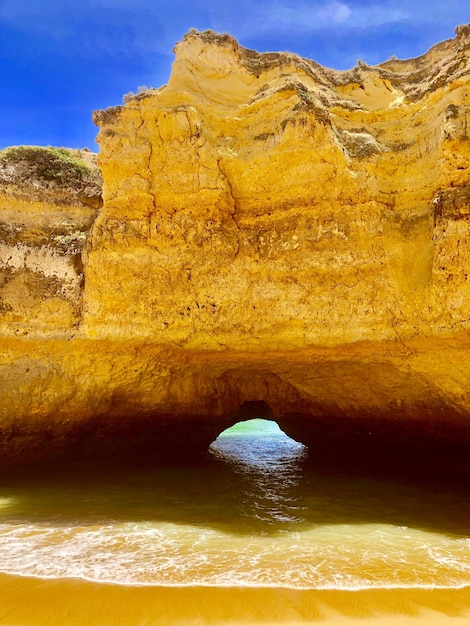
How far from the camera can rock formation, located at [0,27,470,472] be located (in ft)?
19.0

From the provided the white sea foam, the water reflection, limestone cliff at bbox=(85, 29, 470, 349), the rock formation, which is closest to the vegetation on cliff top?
the rock formation

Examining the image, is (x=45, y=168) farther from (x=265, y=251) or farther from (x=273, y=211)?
(x=265, y=251)

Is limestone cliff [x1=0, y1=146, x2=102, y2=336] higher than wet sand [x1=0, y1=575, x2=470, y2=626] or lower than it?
higher

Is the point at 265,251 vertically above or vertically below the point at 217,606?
above

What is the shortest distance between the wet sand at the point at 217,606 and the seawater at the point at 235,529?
0.43ft

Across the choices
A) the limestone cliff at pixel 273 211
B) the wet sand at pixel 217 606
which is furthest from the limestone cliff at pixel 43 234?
the wet sand at pixel 217 606

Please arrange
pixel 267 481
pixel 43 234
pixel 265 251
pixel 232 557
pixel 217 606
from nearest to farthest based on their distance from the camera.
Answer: pixel 217 606
pixel 232 557
pixel 265 251
pixel 43 234
pixel 267 481

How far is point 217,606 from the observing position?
2752 mm

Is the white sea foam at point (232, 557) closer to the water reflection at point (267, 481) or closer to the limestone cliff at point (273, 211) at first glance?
the water reflection at point (267, 481)

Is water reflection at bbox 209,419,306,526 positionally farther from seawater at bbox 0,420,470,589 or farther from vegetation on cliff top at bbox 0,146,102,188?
vegetation on cliff top at bbox 0,146,102,188

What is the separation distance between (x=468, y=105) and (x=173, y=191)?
4124 mm

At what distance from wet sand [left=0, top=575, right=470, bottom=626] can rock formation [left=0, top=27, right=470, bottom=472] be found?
11.1 ft

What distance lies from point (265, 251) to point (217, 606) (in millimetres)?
4557

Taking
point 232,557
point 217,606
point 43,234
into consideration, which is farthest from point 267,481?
point 43,234
